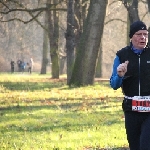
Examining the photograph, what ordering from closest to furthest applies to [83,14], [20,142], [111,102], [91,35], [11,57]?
[20,142] < [111,102] < [91,35] < [83,14] < [11,57]

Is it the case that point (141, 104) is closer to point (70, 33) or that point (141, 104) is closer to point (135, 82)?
point (135, 82)

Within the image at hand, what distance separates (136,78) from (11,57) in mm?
73067

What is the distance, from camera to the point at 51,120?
11.4m

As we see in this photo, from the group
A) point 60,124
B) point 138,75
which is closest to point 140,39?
point 138,75

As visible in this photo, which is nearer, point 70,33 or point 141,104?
point 141,104

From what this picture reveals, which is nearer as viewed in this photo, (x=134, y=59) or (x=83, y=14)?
(x=134, y=59)

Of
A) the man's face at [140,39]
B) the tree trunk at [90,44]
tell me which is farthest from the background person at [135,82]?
the tree trunk at [90,44]

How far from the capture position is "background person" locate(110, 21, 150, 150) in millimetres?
5574

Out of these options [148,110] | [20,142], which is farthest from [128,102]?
[20,142]

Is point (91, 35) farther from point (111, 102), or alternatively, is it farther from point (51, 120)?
point (51, 120)

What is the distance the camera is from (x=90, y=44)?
22.2 meters

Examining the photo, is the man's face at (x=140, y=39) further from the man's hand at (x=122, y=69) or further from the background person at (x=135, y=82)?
the man's hand at (x=122, y=69)

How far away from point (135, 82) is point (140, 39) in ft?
1.51

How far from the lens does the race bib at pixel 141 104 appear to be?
5.55m
